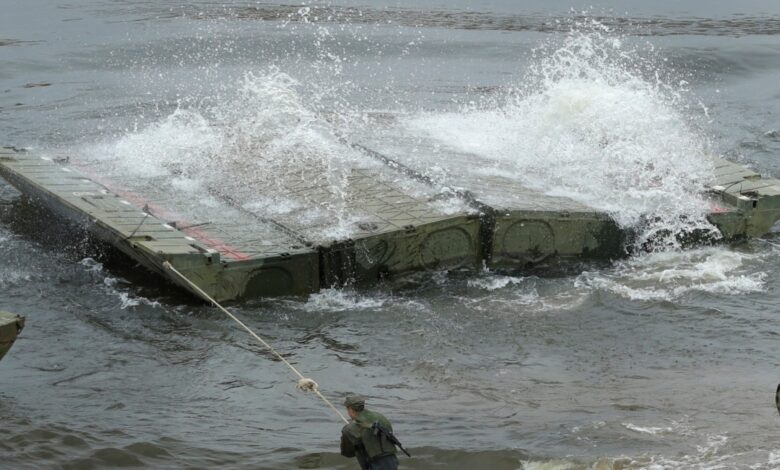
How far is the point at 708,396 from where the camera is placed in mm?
13312

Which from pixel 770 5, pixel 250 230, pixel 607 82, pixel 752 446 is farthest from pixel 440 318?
pixel 770 5

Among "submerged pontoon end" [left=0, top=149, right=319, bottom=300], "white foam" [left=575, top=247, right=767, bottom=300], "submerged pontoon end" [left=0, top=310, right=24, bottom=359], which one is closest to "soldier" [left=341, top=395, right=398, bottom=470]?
"submerged pontoon end" [left=0, top=310, right=24, bottom=359]

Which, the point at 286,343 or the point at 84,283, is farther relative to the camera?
the point at 84,283

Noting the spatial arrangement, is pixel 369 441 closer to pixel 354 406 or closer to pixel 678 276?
pixel 354 406

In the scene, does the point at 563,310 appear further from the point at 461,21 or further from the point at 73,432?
the point at 461,21

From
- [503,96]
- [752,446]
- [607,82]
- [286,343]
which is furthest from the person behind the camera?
[503,96]

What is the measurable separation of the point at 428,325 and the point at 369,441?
4908mm

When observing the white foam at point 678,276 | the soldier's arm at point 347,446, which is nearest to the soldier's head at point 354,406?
the soldier's arm at point 347,446

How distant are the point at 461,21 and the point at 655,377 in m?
25.9

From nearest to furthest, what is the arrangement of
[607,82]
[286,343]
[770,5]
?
[286,343] < [607,82] < [770,5]

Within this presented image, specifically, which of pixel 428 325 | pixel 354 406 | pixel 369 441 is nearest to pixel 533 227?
pixel 428 325

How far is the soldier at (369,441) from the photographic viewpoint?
10562mm

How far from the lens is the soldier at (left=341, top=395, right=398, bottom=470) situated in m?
10.6

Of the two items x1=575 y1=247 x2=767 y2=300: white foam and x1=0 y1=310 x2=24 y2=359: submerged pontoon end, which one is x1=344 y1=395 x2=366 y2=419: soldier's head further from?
x1=575 y1=247 x2=767 y2=300: white foam
